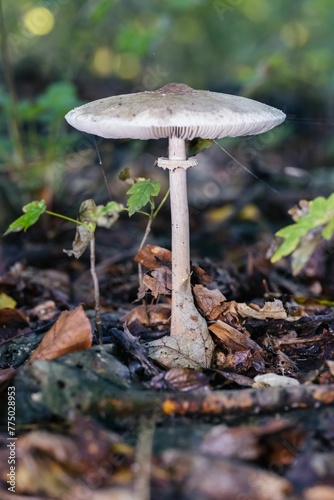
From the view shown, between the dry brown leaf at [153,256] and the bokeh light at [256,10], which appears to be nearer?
the dry brown leaf at [153,256]

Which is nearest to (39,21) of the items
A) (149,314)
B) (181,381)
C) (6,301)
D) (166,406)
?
(6,301)

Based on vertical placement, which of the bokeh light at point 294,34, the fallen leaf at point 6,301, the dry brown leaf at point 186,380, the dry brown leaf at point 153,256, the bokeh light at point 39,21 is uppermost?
the bokeh light at point 39,21

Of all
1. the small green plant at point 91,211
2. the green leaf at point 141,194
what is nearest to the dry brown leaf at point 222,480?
the small green plant at point 91,211

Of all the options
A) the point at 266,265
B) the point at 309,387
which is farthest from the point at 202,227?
the point at 309,387

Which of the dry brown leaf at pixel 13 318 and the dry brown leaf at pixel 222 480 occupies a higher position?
the dry brown leaf at pixel 222 480

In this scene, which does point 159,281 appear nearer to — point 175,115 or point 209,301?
point 209,301

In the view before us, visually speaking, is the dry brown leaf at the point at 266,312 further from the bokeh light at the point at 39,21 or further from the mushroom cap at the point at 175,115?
the bokeh light at the point at 39,21

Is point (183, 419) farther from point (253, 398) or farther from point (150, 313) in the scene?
point (150, 313)
